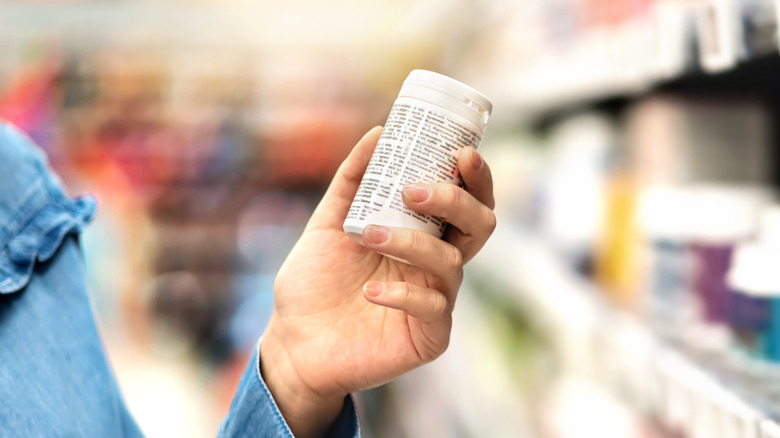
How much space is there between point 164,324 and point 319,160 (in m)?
1.03

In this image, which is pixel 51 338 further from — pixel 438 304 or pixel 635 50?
pixel 635 50

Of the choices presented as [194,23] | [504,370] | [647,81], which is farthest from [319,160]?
[647,81]

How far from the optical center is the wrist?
0.85 m

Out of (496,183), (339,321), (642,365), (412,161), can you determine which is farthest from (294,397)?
(496,183)

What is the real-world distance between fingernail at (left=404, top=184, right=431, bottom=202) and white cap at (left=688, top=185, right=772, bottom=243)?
500mm

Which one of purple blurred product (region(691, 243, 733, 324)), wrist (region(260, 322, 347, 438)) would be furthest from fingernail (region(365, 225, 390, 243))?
purple blurred product (region(691, 243, 733, 324))

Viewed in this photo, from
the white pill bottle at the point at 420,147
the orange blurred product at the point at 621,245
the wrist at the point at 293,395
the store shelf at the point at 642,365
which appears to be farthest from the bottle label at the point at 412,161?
the orange blurred product at the point at 621,245

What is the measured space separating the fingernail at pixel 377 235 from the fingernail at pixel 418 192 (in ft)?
0.13

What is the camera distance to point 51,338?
2.98 feet

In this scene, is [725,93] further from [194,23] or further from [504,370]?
[194,23]

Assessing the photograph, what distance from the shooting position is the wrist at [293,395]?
0.85 meters

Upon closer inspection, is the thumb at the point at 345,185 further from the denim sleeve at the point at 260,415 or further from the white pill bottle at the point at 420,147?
the denim sleeve at the point at 260,415

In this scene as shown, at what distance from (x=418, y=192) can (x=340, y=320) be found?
0.23 m

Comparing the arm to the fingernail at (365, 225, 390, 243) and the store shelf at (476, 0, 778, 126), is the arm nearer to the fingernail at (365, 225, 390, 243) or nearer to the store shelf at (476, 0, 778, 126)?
the fingernail at (365, 225, 390, 243)
